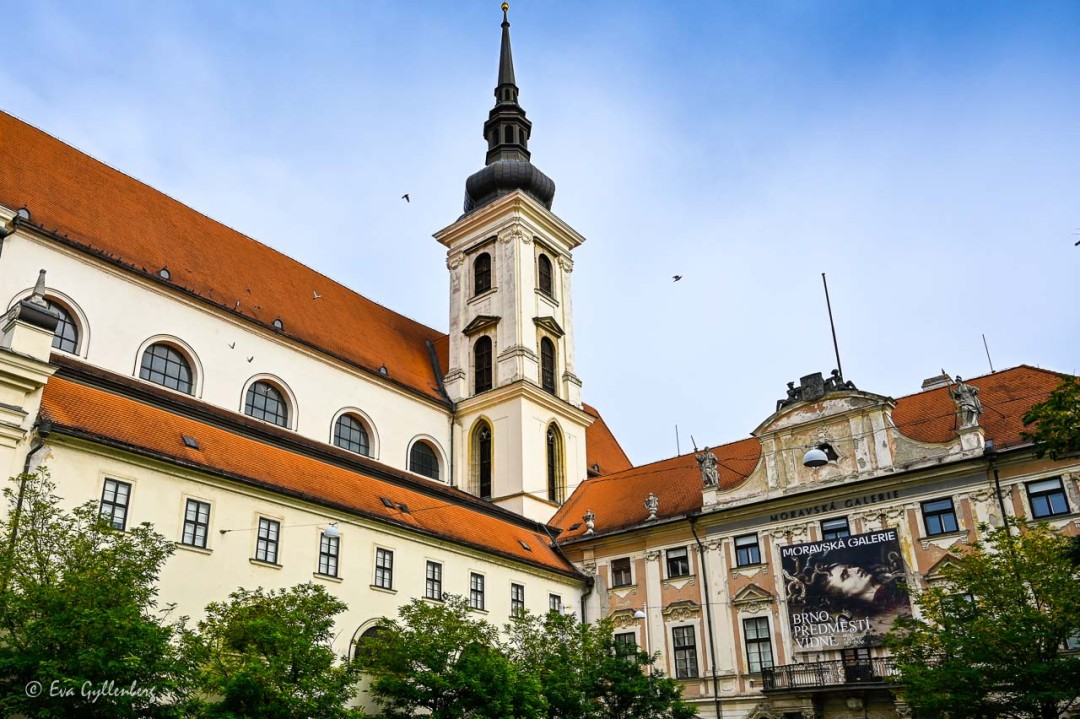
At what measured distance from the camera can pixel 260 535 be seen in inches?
801

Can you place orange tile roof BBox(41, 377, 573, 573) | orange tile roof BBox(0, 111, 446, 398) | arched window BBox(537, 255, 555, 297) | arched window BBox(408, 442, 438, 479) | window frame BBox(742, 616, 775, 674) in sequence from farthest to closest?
1. arched window BBox(537, 255, 555, 297)
2. arched window BBox(408, 442, 438, 479)
3. window frame BBox(742, 616, 775, 674)
4. orange tile roof BBox(0, 111, 446, 398)
5. orange tile roof BBox(41, 377, 573, 573)

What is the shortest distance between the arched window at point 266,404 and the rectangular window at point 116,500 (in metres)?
8.95

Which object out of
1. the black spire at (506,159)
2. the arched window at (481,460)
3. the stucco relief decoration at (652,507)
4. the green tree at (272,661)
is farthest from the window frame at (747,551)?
the black spire at (506,159)

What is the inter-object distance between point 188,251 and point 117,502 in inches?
487

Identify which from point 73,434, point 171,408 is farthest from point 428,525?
point 73,434

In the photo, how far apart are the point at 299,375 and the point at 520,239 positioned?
39.3ft

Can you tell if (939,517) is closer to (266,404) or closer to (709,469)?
(709,469)

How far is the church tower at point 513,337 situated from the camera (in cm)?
3416

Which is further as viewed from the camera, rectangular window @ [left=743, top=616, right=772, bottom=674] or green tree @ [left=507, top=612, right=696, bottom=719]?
rectangular window @ [left=743, top=616, right=772, bottom=674]

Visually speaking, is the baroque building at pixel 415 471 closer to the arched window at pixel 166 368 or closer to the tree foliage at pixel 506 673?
the arched window at pixel 166 368

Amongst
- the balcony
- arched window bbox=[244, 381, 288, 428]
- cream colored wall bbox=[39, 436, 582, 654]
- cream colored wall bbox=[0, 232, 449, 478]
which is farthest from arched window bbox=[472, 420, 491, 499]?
the balcony

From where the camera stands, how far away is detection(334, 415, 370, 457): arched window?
1184 inches

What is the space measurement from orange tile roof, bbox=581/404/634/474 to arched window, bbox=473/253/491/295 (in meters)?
6.78

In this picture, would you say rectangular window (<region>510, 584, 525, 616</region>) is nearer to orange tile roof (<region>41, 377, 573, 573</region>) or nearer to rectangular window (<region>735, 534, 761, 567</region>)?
orange tile roof (<region>41, 377, 573, 573</region>)
